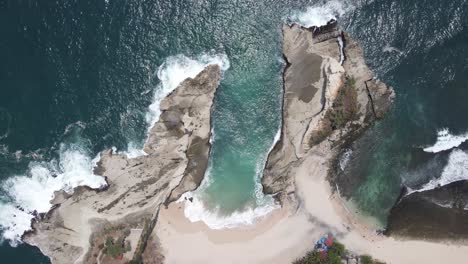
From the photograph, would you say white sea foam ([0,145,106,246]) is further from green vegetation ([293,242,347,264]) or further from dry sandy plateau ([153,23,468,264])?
green vegetation ([293,242,347,264])

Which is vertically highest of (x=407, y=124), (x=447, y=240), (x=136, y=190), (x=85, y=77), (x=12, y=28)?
(x=12, y=28)

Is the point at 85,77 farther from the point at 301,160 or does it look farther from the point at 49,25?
the point at 301,160

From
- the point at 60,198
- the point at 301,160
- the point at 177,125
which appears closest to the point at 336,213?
the point at 301,160

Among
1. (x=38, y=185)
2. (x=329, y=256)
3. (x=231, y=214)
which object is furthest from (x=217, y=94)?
(x=38, y=185)

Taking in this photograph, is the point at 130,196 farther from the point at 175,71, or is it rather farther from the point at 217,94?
the point at 217,94

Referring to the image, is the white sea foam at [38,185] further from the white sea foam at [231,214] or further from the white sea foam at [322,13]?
the white sea foam at [322,13]

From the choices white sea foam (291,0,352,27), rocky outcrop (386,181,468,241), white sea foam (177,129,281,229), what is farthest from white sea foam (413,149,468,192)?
white sea foam (291,0,352,27)
